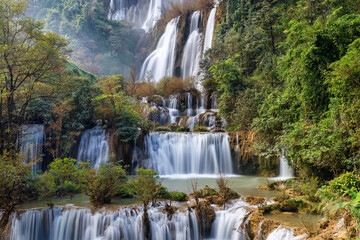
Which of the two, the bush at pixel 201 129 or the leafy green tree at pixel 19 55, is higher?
the leafy green tree at pixel 19 55

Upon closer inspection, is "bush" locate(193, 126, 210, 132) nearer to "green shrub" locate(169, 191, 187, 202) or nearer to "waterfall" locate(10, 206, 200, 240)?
"green shrub" locate(169, 191, 187, 202)

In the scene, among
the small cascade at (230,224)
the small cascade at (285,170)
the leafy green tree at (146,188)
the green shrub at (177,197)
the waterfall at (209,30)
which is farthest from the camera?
the waterfall at (209,30)

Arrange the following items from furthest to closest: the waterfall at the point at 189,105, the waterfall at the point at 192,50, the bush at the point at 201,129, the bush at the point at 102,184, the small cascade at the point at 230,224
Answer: the waterfall at the point at 192,50
the waterfall at the point at 189,105
the bush at the point at 201,129
the bush at the point at 102,184
the small cascade at the point at 230,224

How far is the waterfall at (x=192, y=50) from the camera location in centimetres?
2773

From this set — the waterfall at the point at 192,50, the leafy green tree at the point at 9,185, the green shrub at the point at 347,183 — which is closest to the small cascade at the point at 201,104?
the waterfall at the point at 192,50

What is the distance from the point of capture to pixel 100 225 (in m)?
7.01

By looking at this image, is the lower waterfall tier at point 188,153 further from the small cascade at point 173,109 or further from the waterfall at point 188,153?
the small cascade at point 173,109

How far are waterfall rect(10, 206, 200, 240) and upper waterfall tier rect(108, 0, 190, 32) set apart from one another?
41488mm

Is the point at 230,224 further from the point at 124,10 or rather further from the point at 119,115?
the point at 124,10

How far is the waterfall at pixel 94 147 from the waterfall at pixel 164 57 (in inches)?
607

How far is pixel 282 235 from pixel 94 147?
1252cm

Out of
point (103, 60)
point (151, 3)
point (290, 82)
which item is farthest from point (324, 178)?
point (151, 3)

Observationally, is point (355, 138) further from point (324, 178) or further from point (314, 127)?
point (324, 178)

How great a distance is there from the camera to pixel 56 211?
7402mm
